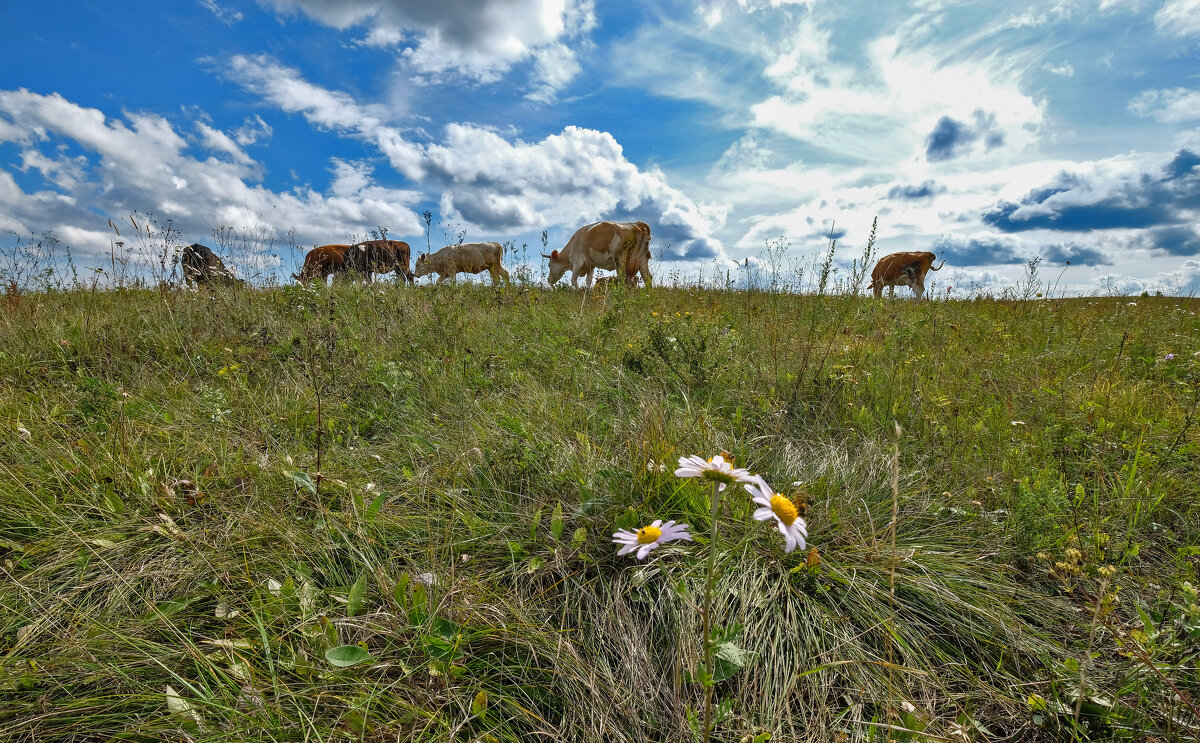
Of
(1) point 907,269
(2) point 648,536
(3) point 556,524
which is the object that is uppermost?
(1) point 907,269

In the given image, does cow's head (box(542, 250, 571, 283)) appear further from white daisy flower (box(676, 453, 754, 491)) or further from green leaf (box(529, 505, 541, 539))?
white daisy flower (box(676, 453, 754, 491))

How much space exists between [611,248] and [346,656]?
10.4 metres

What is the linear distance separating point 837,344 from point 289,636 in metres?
4.03

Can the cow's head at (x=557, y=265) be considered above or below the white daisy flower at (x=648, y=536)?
above

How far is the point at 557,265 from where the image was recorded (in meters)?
14.1

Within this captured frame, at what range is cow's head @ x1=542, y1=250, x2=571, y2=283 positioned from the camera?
1373cm

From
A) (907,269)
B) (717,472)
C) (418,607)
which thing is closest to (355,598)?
(418,607)

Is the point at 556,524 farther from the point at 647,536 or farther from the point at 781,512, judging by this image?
the point at 781,512

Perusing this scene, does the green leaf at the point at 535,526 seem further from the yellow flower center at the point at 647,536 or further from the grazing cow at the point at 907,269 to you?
the grazing cow at the point at 907,269

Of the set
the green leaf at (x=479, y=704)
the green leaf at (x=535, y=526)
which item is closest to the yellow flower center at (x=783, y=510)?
the green leaf at (x=479, y=704)

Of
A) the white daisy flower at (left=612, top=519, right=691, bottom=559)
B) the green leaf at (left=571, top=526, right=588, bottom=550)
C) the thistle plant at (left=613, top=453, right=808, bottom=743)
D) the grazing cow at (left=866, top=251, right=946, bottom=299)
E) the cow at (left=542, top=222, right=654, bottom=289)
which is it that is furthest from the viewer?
the grazing cow at (left=866, top=251, right=946, bottom=299)

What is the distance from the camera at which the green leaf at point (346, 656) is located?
122cm

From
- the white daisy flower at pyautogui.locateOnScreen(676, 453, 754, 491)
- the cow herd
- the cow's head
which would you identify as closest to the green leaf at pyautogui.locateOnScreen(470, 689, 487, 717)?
the white daisy flower at pyautogui.locateOnScreen(676, 453, 754, 491)

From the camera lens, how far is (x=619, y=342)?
13.8 feet
